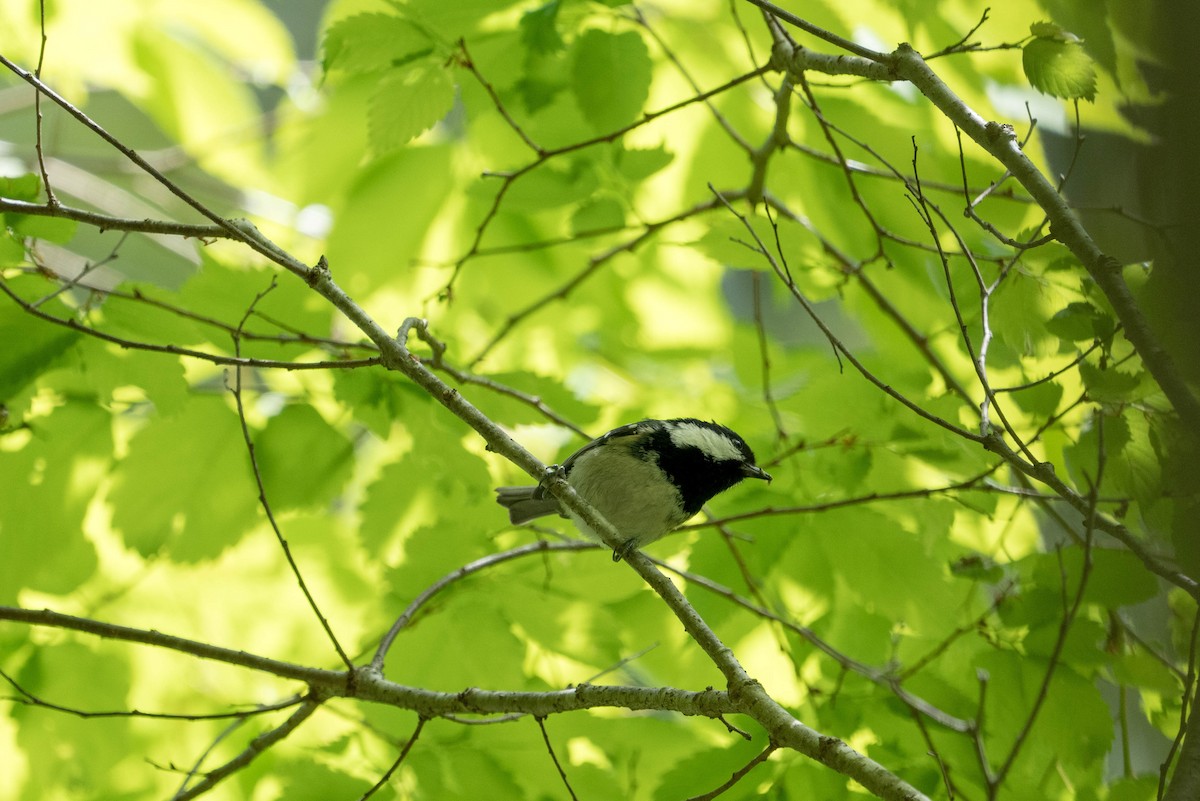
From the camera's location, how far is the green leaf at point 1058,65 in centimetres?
176

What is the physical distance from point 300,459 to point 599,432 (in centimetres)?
105

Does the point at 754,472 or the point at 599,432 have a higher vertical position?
the point at 599,432

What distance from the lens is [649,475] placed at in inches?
117

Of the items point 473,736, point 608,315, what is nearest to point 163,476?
point 473,736

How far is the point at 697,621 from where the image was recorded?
187cm

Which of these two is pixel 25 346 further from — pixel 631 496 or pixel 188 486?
pixel 631 496

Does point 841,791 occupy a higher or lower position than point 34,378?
lower

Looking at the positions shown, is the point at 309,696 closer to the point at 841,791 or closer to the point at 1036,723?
the point at 841,791

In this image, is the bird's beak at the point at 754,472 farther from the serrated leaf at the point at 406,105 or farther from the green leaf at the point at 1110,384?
the serrated leaf at the point at 406,105

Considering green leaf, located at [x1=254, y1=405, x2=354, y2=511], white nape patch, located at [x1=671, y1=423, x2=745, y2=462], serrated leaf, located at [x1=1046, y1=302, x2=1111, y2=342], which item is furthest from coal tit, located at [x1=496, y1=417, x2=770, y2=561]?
serrated leaf, located at [x1=1046, y1=302, x2=1111, y2=342]

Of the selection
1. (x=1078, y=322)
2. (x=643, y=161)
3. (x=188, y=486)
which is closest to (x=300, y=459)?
(x=188, y=486)

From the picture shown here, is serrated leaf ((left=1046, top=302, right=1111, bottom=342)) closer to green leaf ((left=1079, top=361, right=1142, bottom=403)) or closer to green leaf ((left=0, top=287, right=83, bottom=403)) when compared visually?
green leaf ((left=1079, top=361, right=1142, bottom=403))

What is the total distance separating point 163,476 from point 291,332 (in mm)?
609

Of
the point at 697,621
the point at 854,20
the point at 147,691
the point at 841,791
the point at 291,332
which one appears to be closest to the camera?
the point at 697,621
